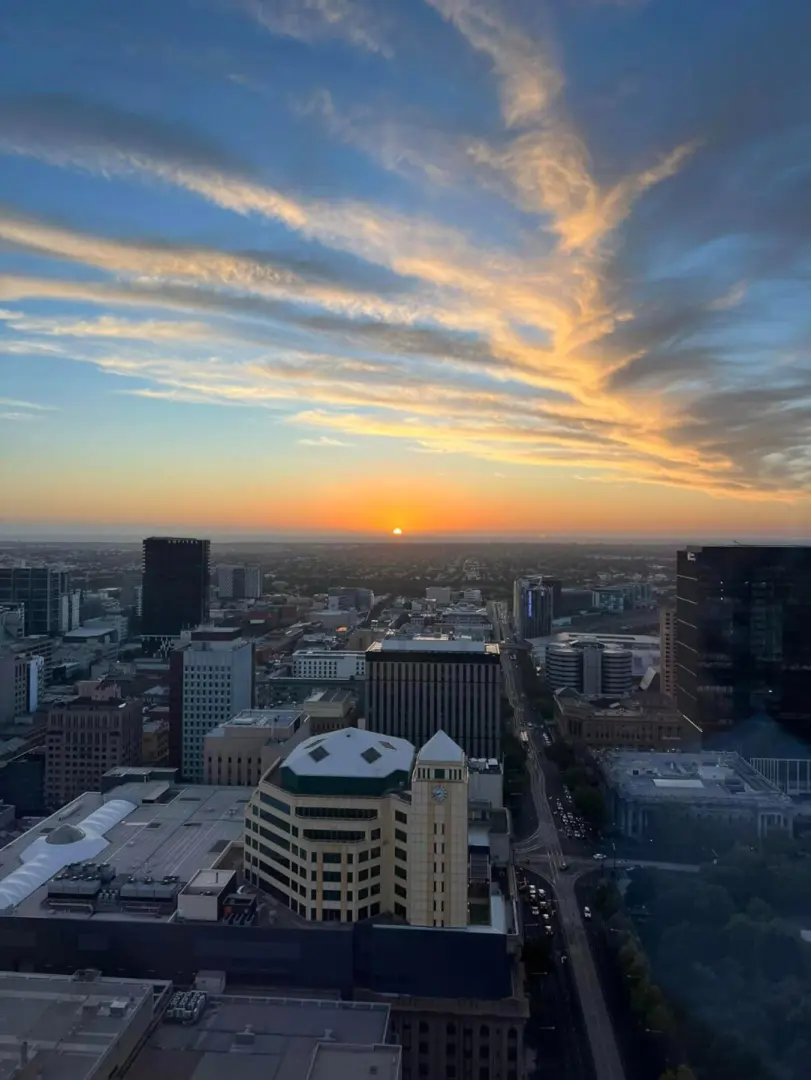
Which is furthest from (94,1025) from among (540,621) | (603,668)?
(540,621)

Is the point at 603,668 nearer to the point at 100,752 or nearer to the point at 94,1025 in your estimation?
the point at 100,752

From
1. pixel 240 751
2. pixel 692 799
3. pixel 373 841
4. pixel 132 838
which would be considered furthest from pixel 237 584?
pixel 373 841

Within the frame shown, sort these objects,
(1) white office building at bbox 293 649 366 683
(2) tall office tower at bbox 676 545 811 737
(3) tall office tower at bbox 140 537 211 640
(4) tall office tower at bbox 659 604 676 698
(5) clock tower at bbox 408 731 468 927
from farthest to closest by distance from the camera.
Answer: (3) tall office tower at bbox 140 537 211 640, (1) white office building at bbox 293 649 366 683, (4) tall office tower at bbox 659 604 676 698, (2) tall office tower at bbox 676 545 811 737, (5) clock tower at bbox 408 731 468 927

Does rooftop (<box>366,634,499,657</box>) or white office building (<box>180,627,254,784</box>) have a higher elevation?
rooftop (<box>366,634,499,657</box>)

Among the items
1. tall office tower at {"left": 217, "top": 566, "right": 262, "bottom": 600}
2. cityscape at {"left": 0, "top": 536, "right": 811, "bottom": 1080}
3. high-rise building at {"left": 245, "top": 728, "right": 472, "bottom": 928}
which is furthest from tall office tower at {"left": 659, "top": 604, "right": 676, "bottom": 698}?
tall office tower at {"left": 217, "top": 566, "right": 262, "bottom": 600}

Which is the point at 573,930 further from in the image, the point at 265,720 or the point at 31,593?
the point at 31,593

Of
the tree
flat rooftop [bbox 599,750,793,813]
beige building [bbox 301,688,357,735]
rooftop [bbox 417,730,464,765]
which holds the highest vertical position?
rooftop [bbox 417,730,464,765]

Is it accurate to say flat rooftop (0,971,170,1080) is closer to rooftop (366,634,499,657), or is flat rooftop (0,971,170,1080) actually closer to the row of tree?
the row of tree
